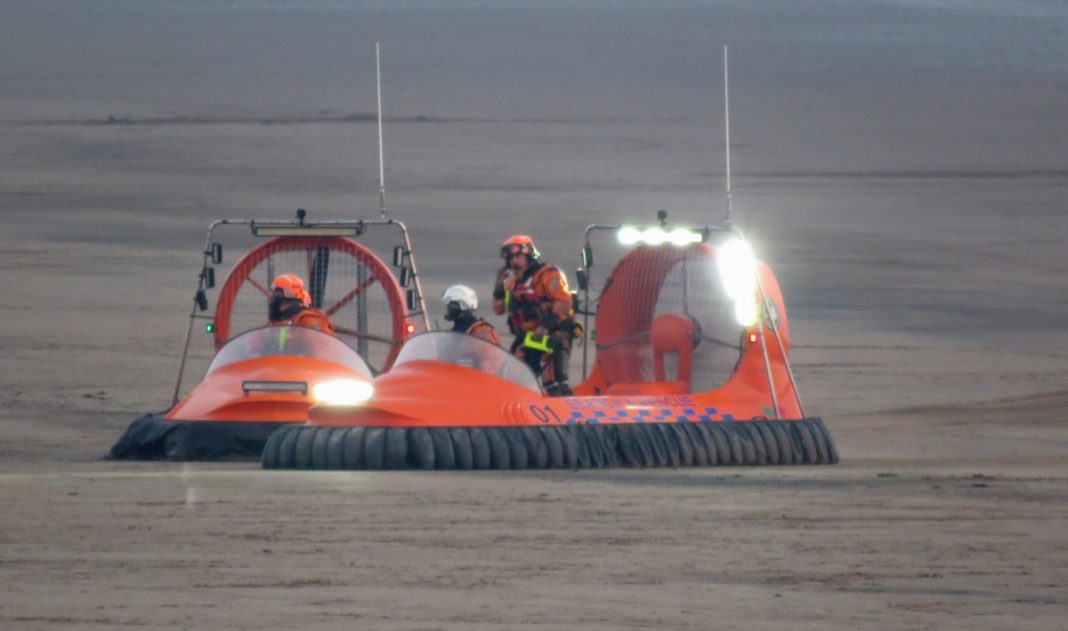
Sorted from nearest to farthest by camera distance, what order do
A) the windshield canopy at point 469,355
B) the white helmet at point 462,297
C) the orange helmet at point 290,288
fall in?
the windshield canopy at point 469,355
the white helmet at point 462,297
the orange helmet at point 290,288

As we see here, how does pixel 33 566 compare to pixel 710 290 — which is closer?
pixel 33 566

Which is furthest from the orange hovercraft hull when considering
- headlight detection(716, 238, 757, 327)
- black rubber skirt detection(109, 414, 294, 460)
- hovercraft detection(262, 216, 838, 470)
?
headlight detection(716, 238, 757, 327)

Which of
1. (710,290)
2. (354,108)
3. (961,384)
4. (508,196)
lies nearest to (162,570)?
(710,290)

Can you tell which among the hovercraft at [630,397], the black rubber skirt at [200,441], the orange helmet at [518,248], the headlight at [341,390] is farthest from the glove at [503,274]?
the black rubber skirt at [200,441]

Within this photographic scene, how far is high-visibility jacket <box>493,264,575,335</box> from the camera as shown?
38.5 ft

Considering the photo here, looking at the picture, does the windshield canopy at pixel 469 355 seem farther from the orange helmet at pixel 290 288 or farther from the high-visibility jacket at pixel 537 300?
the orange helmet at pixel 290 288

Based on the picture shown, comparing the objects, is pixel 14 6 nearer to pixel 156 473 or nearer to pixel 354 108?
pixel 354 108

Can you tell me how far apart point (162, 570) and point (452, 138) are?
73.8ft

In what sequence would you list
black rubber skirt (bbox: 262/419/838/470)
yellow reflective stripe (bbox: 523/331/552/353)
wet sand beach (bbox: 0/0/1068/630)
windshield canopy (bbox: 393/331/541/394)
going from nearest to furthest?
wet sand beach (bbox: 0/0/1068/630) < black rubber skirt (bbox: 262/419/838/470) < windshield canopy (bbox: 393/331/541/394) < yellow reflective stripe (bbox: 523/331/552/353)

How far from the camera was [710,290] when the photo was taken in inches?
489

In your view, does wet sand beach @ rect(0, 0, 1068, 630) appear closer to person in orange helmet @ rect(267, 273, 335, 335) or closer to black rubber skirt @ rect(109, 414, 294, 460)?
black rubber skirt @ rect(109, 414, 294, 460)

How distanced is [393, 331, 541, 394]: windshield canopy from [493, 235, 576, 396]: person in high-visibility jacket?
414 millimetres

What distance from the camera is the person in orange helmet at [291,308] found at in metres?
12.2

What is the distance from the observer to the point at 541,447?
10.6m
